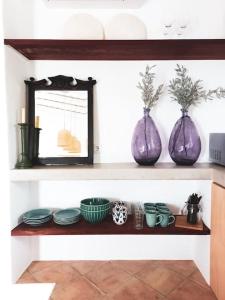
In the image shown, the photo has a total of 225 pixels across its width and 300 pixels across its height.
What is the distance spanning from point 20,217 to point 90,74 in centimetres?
91

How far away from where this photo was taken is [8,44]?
A: 3.62 feet

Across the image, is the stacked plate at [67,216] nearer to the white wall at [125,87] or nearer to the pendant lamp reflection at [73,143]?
the white wall at [125,87]

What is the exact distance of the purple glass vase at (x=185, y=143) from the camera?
1.24m

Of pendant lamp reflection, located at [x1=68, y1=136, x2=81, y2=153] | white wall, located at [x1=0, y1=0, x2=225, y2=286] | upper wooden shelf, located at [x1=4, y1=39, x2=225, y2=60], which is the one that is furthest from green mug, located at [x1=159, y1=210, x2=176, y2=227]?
upper wooden shelf, located at [x1=4, y1=39, x2=225, y2=60]

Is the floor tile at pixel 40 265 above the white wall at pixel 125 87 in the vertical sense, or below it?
below

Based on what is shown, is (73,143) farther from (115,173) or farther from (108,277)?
(108,277)

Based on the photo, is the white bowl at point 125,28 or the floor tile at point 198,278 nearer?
the floor tile at point 198,278

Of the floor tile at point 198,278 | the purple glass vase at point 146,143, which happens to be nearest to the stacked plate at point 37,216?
the purple glass vase at point 146,143

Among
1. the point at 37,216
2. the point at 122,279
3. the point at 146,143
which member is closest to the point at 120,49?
the point at 146,143

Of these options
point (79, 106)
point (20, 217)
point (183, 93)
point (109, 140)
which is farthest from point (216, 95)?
point (20, 217)

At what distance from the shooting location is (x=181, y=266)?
132cm

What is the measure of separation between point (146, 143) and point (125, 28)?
650mm

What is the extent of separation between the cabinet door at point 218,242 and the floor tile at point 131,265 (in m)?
0.37

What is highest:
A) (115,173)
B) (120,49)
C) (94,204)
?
(120,49)
